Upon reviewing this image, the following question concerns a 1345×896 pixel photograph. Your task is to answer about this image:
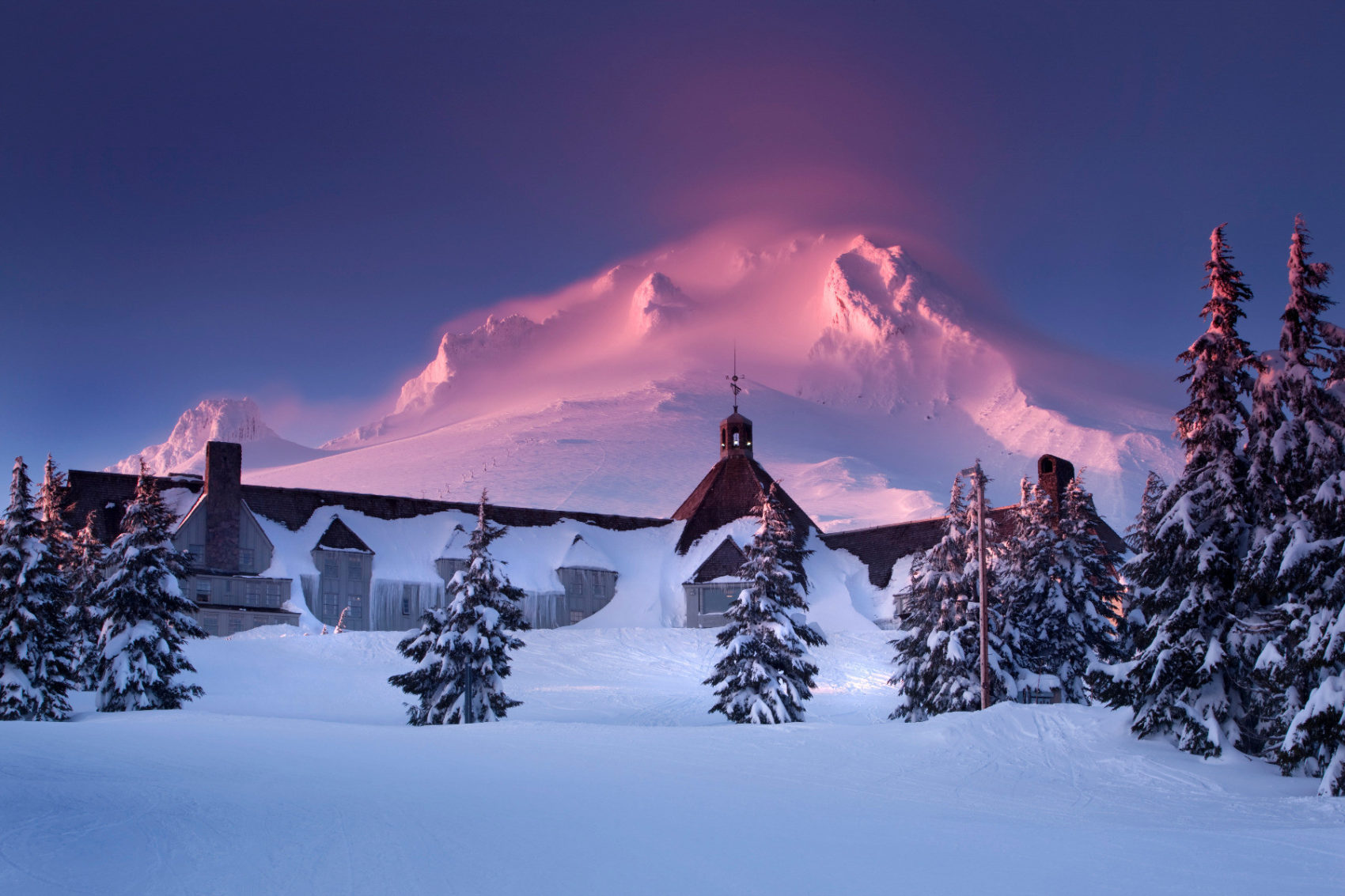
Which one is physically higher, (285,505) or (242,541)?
(285,505)

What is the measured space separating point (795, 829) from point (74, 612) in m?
33.2

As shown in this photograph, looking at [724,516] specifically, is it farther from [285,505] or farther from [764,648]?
[764,648]

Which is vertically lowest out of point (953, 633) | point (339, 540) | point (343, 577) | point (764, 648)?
point (764, 648)

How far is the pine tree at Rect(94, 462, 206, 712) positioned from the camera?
33.3 metres

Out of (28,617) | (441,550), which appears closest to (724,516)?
(441,550)

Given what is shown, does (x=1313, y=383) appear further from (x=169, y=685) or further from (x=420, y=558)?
(x=420, y=558)

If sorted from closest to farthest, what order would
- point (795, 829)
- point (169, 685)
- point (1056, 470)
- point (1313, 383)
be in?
point (795, 829) < point (1313, 383) < point (169, 685) < point (1056, 470)

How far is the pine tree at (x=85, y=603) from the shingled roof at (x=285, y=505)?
8231 mm

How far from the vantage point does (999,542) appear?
3769 centimetres

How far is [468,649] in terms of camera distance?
112 feet

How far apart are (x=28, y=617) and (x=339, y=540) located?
1050 inches

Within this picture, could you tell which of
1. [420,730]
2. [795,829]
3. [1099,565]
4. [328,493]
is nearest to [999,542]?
[1099,565]

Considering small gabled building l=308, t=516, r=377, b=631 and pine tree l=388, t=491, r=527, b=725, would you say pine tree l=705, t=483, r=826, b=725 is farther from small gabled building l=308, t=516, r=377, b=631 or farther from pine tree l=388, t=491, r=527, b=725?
small gabled building l=308, t=516, r=377, b=631

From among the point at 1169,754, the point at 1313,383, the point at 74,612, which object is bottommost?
the point at 1169,754
